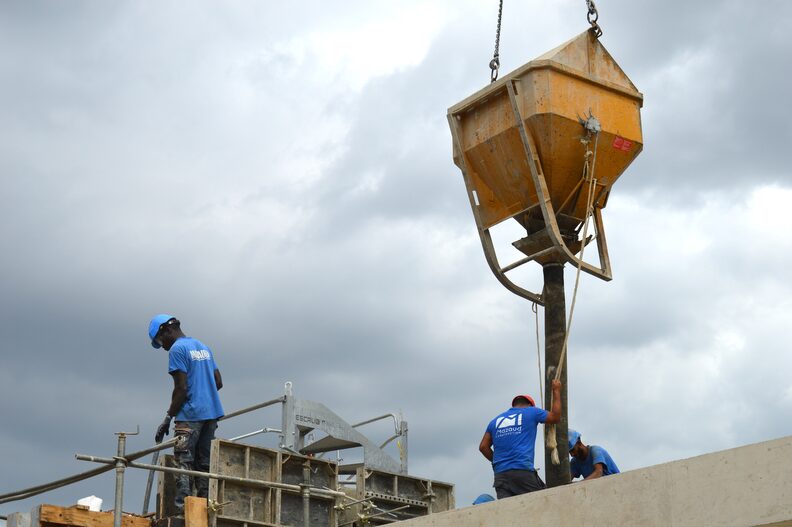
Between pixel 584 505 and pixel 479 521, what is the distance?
1.02 meters

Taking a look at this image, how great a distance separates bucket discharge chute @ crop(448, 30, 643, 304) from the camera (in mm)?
11867

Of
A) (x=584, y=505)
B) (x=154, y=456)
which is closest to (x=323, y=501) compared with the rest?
(x=154, y=456)

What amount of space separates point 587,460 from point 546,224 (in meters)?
2.41

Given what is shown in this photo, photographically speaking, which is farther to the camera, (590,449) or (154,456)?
(154,456)

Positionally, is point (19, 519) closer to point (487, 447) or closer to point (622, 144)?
point (487, 447)

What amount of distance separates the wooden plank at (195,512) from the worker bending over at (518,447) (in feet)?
10.1

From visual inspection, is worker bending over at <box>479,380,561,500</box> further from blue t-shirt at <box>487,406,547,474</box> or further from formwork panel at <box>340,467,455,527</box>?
formwork panel at <box>340,467,455,527</box>

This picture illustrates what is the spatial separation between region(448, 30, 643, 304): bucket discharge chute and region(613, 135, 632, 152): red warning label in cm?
1

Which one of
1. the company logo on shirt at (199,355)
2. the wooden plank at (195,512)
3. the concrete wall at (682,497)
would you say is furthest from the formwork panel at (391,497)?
the concrete wall at (682,497)

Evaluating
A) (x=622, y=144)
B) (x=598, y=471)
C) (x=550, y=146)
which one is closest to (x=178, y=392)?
(x=598, y=471)

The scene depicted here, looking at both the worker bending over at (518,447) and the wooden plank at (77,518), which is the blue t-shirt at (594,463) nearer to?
the worker bending over at (518,447)

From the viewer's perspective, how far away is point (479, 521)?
8844 mm

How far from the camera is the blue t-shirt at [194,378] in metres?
11.5

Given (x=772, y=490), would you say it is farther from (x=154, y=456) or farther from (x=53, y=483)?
(x=154, y=456)
